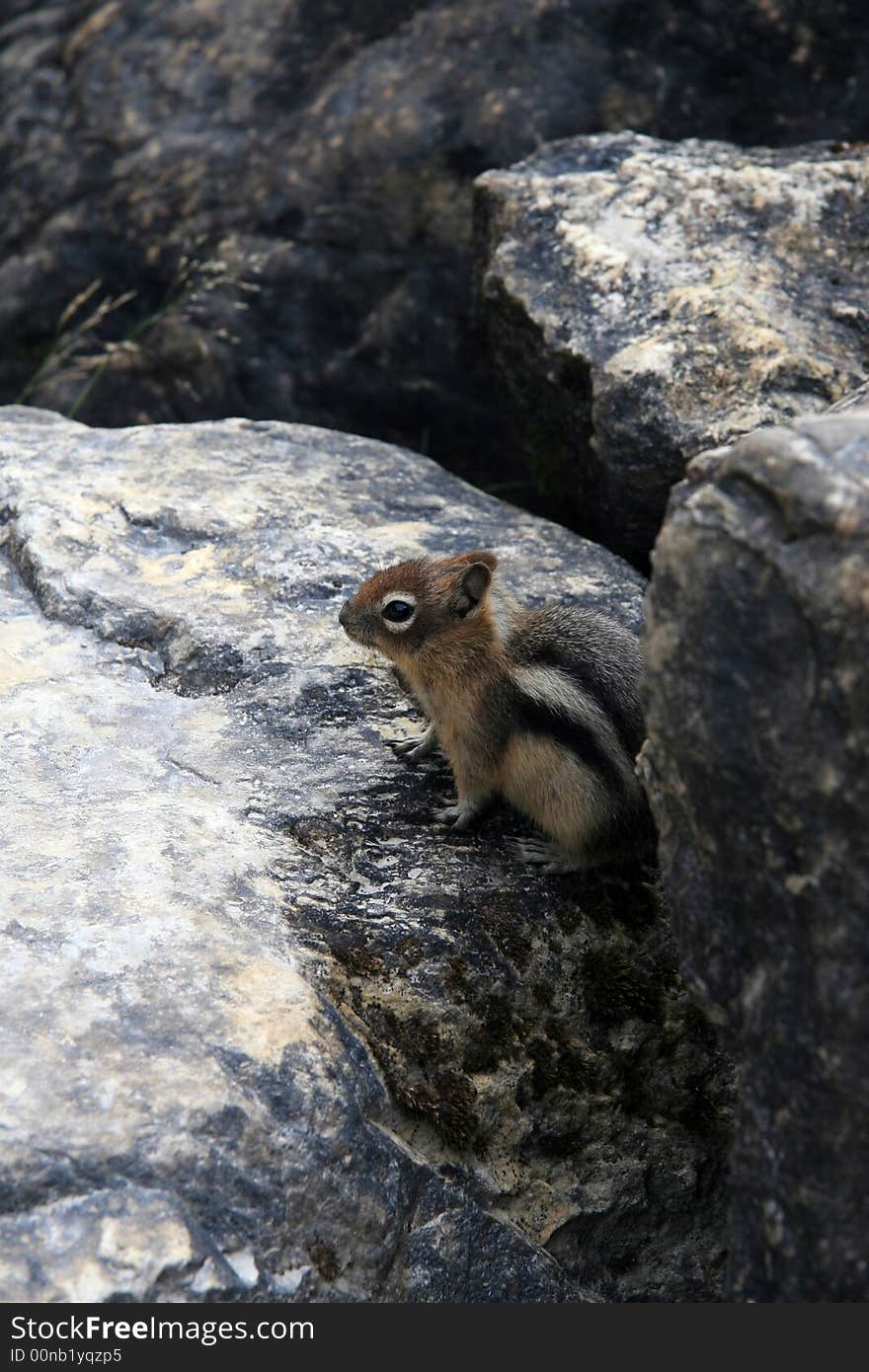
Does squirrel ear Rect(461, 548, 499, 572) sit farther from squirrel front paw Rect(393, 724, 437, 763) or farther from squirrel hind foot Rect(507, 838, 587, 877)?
squirrel hind foot Rect(507, 838, 587, 877)

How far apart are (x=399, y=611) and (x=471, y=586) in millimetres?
291

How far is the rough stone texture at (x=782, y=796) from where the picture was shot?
9.23 feet

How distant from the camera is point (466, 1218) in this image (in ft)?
12.7

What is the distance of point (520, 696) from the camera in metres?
4.84

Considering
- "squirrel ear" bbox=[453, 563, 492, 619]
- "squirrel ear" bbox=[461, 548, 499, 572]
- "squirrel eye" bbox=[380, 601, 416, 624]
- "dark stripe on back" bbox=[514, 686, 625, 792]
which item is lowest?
"dark stripe on back" bbox=[514, 686, 625, 792]

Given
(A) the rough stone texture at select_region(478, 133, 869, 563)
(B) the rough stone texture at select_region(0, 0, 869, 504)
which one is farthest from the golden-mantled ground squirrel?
(B) the rough stone texture at select_region(0, 0, 869, 504)

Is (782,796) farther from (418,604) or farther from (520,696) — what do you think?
(418,604)

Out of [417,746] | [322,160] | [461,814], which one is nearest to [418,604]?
[417,746]

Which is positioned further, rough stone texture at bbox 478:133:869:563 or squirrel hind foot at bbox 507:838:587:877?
rough stone texture at bbox 478:133:869:563

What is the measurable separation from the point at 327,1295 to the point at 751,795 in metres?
1.65

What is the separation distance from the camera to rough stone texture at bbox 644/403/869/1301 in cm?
281

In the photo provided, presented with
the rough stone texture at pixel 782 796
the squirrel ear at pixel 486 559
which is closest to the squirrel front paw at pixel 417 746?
the squirrel ear at pixel 486 559

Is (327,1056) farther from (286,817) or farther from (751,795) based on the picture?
(751,795)

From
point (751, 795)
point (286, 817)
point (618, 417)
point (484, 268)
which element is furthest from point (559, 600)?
point (751, 795)
